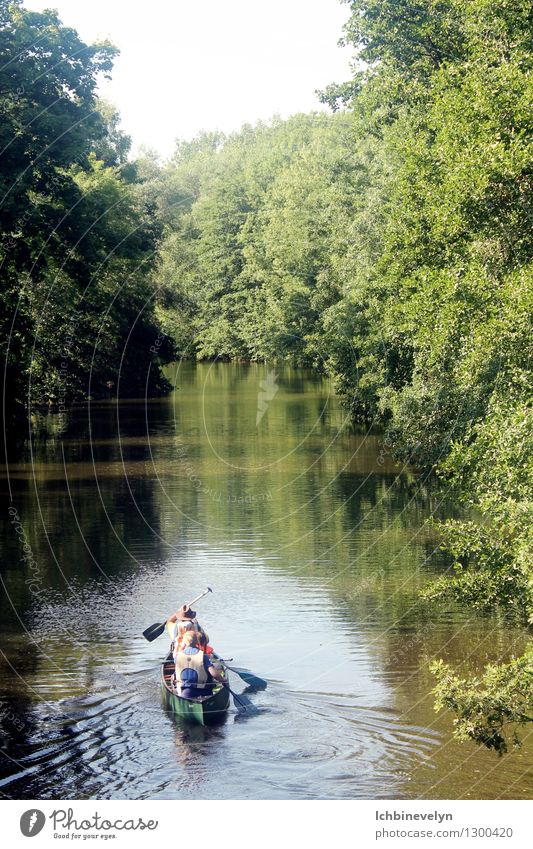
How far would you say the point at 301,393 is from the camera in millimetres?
93250

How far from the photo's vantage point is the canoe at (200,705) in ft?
76.6

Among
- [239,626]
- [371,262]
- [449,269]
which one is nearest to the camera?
[449,269]

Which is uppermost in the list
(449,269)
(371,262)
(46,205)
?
(46,205)

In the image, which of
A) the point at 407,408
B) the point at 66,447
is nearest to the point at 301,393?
the point at 66,447

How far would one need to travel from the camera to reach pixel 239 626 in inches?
1170

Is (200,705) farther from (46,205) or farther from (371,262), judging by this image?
(46,205)

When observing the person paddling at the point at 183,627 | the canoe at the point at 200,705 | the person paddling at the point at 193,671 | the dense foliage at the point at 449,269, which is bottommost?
the canoe at the point at 200,705

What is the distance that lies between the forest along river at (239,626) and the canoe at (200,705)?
0.86 ft

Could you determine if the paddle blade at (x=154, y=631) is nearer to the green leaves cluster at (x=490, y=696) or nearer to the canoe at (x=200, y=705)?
the canoe at (x=200, y=705)

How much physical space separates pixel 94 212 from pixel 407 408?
66.2ft

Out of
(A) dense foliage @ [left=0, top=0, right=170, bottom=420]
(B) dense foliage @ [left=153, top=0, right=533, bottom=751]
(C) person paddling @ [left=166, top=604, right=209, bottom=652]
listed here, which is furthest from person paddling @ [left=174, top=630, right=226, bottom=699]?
(A) dense foliage @ [left=0, top=0, right=170, bottom=420]

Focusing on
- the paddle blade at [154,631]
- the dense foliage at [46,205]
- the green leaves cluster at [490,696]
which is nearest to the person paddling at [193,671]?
the paddle blade at [154,631]

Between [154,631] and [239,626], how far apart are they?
3091mm

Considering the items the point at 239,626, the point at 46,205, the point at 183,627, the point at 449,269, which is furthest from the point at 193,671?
the point at 46,205
